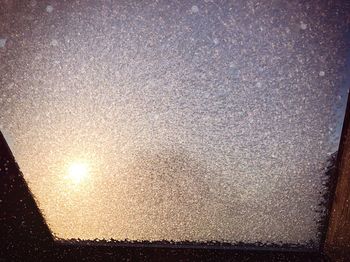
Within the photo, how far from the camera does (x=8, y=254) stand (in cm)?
104

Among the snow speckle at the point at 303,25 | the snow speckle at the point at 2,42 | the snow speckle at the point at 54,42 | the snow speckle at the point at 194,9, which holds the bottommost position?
the snow speckle at the point at 2,42

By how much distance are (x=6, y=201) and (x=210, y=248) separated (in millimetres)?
708

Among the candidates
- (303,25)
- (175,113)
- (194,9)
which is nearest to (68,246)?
(175,113)

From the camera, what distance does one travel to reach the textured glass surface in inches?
30.8

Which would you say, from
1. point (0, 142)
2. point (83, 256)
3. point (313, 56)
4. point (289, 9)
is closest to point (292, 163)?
point (313, 56)

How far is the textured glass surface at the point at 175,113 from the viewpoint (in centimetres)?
78

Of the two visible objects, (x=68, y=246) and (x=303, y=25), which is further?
(x=68, y=246)

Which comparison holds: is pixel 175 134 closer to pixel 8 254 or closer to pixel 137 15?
pixel 137 15

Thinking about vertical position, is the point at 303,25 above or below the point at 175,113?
above

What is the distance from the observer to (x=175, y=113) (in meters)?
0.87

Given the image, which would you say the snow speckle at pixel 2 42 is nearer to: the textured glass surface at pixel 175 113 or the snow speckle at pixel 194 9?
the textured glass surface at pixel 175 113

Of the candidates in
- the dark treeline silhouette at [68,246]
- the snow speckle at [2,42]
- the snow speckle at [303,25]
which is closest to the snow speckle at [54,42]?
the snow speckle at [2,42]

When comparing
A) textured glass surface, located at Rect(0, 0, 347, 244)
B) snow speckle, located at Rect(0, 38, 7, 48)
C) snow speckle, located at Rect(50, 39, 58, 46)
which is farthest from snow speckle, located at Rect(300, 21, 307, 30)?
snow speckle, located at Rect(0, 38, 7, 48)

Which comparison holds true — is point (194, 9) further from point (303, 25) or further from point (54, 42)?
point (54, 42)
